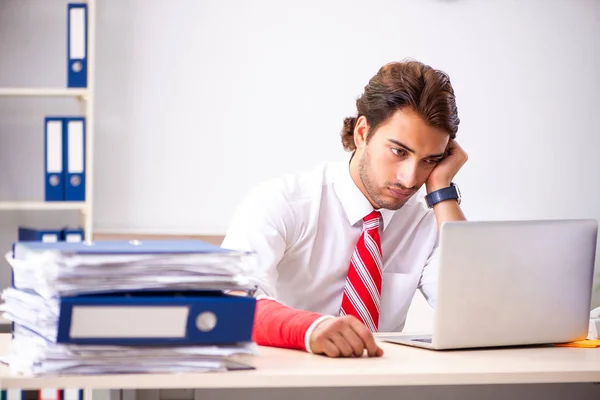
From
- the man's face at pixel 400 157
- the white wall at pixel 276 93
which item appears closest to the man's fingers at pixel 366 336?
the man's face at pixel 400 157

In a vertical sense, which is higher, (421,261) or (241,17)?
(241,17)

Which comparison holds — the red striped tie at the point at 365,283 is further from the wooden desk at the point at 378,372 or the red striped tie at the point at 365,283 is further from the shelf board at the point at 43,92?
the shelf board at the point at 43,92

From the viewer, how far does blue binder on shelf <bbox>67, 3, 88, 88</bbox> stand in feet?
9.68

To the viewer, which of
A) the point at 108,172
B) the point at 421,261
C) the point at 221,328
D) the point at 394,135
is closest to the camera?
the point at 221,328

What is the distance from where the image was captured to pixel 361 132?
83.4 inches

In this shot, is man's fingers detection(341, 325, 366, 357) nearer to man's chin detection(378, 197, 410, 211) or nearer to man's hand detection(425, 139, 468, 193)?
man's chin detection(378, 197, 410, 211)

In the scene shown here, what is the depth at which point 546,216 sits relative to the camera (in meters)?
3.56

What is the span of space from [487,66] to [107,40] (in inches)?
62.9

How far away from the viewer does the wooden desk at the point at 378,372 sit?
3.32 feet

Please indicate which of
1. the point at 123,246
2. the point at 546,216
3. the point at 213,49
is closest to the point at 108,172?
the point at 213,49

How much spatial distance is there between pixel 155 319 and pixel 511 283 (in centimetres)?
59

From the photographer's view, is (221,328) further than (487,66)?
No

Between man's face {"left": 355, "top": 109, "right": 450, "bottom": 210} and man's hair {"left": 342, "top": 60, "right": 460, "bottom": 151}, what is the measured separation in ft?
0.07

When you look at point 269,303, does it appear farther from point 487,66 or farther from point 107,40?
point 487,66
